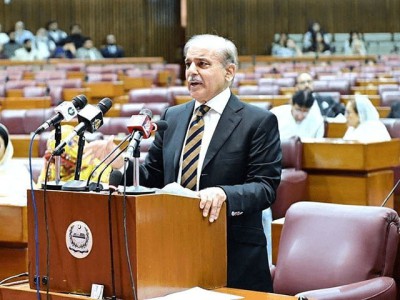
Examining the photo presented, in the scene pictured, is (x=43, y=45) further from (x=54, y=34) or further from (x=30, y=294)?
(x=30, y=294)

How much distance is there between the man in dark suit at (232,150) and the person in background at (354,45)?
1477 cm

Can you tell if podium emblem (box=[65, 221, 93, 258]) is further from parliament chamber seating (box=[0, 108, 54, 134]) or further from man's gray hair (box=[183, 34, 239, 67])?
parliament chamber seating (box=[0, 108, 54, 134])

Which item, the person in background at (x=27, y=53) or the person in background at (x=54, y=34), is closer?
the person in background at (x=27, y=53)

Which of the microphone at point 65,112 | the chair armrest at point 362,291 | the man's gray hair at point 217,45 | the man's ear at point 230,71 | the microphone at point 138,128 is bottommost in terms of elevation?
the chair armrest at point 362,291

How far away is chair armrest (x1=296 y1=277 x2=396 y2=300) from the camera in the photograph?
2812mm

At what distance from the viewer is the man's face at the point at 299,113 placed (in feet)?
23.0

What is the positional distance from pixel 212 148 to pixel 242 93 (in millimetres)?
7502

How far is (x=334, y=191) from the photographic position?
20.2 ft

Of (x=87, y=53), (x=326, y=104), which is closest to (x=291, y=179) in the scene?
(x=326, y=104)

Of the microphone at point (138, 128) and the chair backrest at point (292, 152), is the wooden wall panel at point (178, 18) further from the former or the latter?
the microphone at point (138, 128)

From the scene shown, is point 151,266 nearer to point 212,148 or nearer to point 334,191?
point 212,148

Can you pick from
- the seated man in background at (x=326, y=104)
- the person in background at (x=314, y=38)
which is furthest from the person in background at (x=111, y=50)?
the seated man in background at (x=326, y=104)

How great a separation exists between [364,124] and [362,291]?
375 cm

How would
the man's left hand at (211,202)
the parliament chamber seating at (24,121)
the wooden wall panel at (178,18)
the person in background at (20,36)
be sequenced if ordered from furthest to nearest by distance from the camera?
the person in background at (20,36) → the wooden wall panel at (178,18) → the parliament chamber seating at (24,121) → the man's left hand at (211,202)
